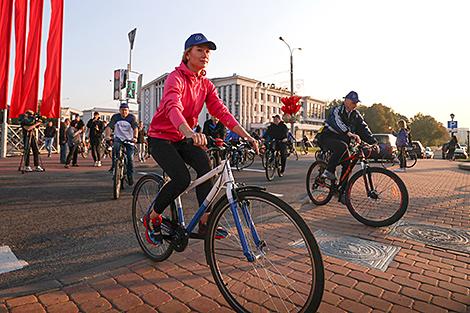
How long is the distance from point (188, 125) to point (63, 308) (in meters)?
1.61

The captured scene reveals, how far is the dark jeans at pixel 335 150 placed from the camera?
5.17 metres

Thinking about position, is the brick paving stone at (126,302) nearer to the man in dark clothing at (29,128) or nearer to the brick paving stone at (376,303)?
the brick paving stone at (376,303)

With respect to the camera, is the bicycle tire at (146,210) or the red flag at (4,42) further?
the red flag at (4,42)

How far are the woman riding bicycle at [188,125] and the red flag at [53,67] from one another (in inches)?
580

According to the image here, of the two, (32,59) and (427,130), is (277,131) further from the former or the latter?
(427,130)

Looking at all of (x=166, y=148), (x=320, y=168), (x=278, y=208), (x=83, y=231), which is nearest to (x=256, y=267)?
(x=278, y=208)

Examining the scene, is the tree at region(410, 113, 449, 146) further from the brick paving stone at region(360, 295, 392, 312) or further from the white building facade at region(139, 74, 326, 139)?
the brick paving stone at region(360, 295, 392, 312)

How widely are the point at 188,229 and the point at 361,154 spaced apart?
337 centimetres

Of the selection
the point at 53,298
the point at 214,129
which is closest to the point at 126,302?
the point at 53,298

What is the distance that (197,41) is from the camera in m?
2.68

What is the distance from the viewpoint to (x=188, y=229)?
266 centimetres

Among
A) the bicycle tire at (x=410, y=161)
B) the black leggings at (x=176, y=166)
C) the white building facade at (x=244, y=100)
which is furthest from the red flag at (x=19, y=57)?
the white building facade at (x=244, y=100)

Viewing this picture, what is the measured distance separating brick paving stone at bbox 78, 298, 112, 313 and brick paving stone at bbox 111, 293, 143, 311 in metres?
0.06

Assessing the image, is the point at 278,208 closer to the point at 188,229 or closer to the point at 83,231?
the point at 188,229
